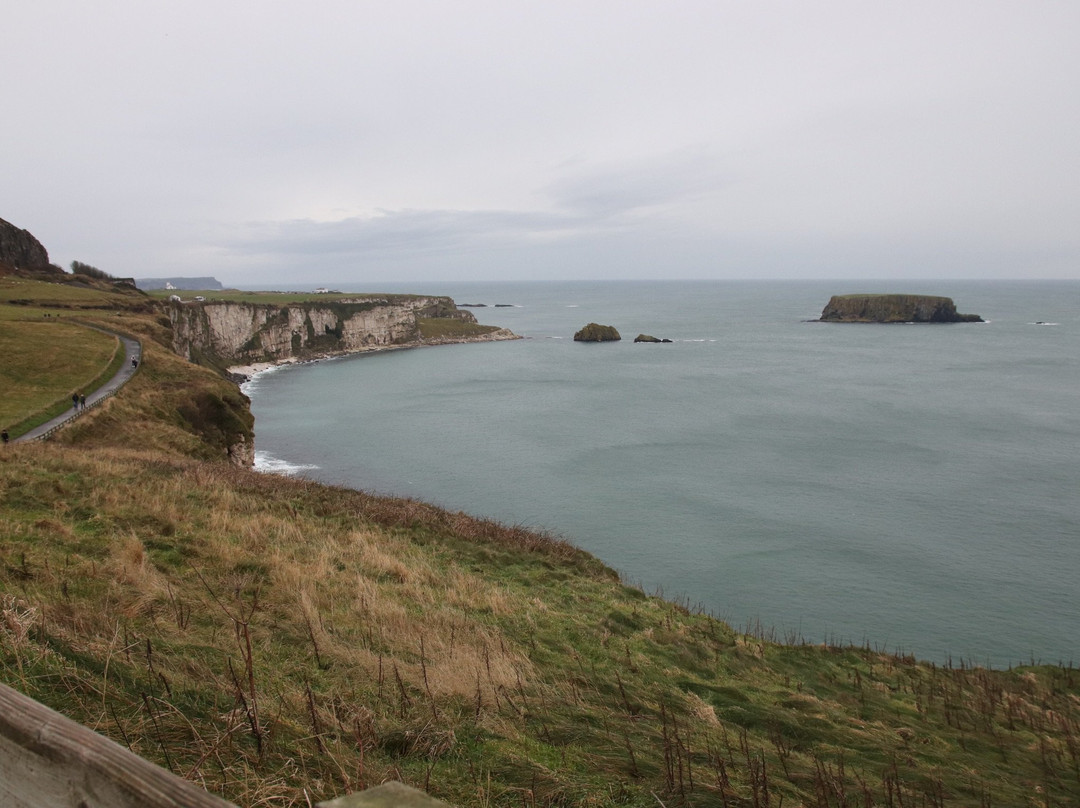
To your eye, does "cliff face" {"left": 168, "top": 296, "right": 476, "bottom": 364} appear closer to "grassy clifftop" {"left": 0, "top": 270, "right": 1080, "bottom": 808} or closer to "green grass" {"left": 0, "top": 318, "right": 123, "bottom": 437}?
"green grass" {"left": 0, "top": 318, "right": 123, "bottom": 437}

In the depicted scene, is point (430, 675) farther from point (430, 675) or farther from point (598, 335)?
point (598, 335)

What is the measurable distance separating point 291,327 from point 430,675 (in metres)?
115

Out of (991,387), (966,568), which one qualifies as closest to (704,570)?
(966,568)

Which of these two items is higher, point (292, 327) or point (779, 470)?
point (292, 327)

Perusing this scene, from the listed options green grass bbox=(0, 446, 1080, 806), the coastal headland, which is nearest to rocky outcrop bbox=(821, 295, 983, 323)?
the coastal headland

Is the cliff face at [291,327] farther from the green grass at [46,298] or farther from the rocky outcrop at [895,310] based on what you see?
the rocky outcrop at [895,310]

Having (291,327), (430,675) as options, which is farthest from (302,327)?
(430,675)

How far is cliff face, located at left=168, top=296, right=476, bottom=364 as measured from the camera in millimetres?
93688

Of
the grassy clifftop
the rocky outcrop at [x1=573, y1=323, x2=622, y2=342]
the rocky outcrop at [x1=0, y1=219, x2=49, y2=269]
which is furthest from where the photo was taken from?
the rocky outcrop at [x1=573, y1=323, x2=622, y2=342]

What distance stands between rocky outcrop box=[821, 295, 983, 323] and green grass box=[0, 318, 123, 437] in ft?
515

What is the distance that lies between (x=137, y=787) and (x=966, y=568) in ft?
108

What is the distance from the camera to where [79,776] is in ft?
5.93

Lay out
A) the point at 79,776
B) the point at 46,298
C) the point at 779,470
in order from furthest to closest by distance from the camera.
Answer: the point at 46,298, the point at 779,470, the point at 79,776

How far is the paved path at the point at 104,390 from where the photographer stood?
26.9 metres
